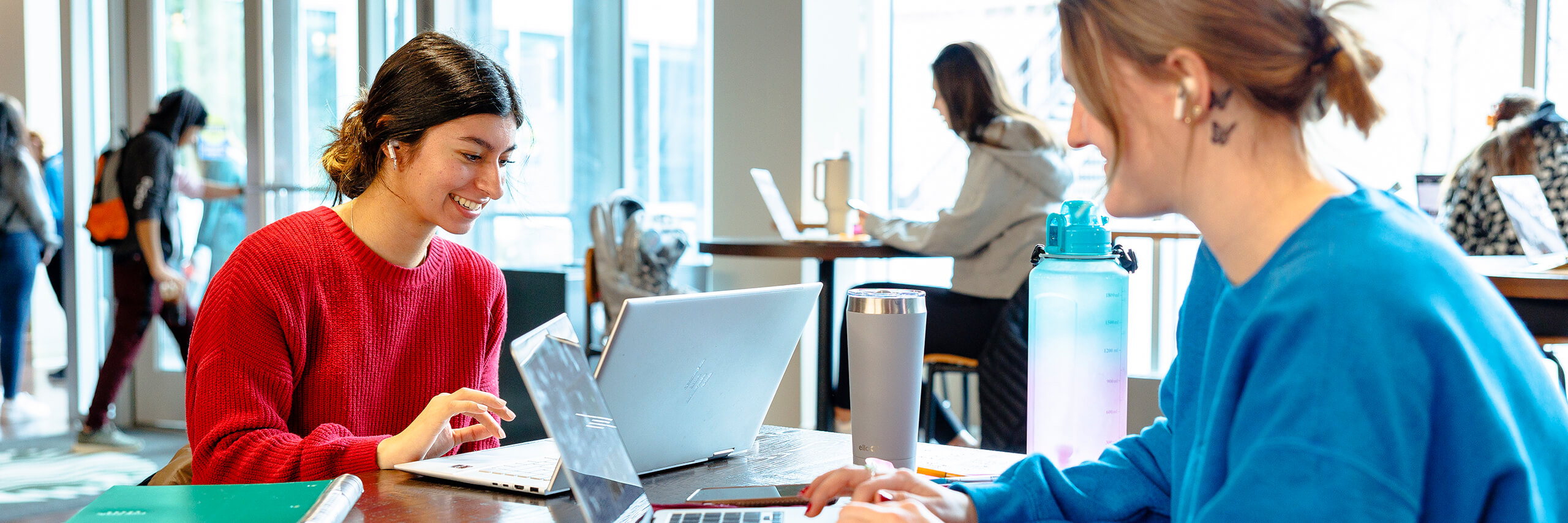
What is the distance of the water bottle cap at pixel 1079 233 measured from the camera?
1046 millimetres

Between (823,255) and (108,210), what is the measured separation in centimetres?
284

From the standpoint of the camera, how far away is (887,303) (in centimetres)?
97

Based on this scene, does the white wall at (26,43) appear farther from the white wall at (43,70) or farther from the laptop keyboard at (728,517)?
the laptop keyboard at (728,517)

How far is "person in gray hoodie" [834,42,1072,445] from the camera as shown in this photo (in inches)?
116

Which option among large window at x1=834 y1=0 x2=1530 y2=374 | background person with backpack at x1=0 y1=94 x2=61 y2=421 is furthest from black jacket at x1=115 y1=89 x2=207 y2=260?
large window at x1=834 y1=0 x2=1530 y2=374

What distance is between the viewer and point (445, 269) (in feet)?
4.90

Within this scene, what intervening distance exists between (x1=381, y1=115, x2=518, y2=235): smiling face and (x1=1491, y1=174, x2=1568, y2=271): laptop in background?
2271 millimetres

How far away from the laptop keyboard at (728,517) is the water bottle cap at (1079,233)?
1.28 feet

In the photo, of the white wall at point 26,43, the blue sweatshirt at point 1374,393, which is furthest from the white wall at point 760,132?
the blue sweatshirt at point 1374,393

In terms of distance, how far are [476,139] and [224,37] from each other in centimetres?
368

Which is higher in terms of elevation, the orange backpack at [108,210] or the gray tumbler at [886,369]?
the orange backpack at [108,210]

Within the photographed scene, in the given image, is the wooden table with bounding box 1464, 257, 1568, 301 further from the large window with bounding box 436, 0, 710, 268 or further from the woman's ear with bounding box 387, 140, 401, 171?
the large window with bounding box 436, 0, 710, 268

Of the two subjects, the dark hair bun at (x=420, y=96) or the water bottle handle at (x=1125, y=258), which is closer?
the water bottle handle at (x=1125, y=258)

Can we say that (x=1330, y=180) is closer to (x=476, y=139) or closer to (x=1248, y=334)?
(x=1248, y=334)
